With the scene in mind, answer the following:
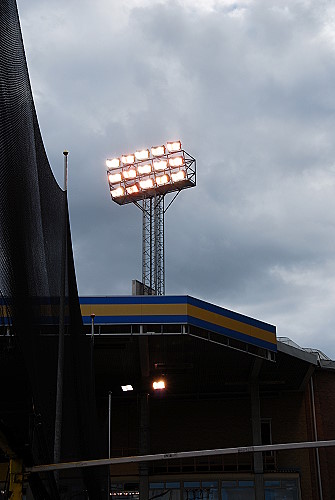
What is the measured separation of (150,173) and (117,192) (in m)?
2.56

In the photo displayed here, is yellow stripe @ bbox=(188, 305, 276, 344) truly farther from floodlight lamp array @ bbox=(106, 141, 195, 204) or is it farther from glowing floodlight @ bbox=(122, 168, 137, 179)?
glowing floodlight @ bbox=(122, 168, 137, 179)

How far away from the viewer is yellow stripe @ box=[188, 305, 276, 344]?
95.2 feet

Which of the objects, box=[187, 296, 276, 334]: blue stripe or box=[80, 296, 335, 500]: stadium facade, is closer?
box=[187, 296, 276, 334]: blue stripe

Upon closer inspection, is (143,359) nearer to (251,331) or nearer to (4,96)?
(251,331)

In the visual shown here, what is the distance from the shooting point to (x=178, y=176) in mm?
45250

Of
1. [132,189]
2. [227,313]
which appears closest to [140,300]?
[227,313]

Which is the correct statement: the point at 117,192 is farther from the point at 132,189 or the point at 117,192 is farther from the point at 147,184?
the point at 147,184

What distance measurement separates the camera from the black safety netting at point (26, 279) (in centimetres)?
572

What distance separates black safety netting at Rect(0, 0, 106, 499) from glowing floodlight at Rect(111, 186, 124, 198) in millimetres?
36932

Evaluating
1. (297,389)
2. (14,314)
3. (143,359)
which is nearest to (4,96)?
(14,314)

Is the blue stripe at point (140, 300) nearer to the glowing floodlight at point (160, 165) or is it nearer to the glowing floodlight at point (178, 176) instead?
the glowing floodlight at point (178, 176)

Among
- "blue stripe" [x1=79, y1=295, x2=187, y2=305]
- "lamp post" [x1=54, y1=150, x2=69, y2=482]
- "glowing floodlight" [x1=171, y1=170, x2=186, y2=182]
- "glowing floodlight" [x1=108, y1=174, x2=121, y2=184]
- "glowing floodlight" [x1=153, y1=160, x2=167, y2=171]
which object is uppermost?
"glowing floodlight" [x1=153, y1=160, x2=167, y2=171]

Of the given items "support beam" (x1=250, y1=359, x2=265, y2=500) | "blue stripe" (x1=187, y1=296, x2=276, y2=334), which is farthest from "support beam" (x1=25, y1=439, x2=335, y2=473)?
"support beam" (x1=250, y1=359, x2=265, y2=500)

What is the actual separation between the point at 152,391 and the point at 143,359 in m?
5.59
